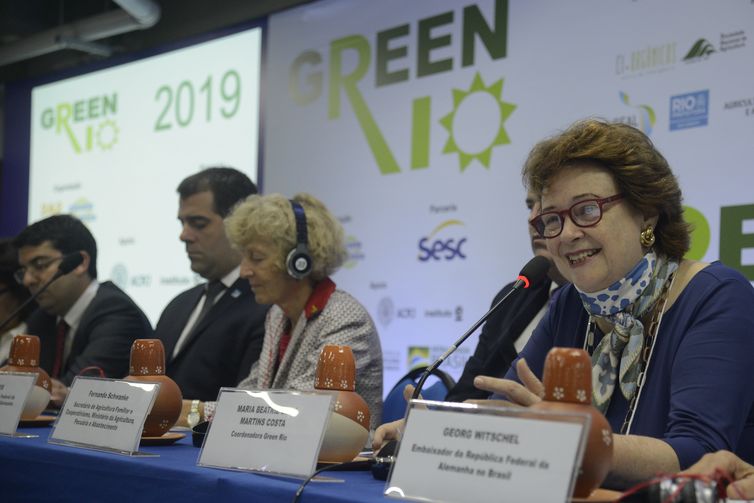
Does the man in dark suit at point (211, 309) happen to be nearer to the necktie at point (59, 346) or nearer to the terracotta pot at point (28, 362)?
the necktie at point (59, 346)

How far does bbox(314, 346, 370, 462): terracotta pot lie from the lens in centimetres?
138

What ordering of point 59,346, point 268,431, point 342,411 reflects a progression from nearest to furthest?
point 268,431 → point 342,411 → point 59,346

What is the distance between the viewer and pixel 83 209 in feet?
18.6

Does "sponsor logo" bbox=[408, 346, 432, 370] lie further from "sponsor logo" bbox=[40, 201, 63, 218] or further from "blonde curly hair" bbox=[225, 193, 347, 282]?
"sponsor logo" bbox=[40, 201, 63, 218]

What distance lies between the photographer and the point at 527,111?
11.7 feet

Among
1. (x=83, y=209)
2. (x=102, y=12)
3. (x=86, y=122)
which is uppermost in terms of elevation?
(x=102, y=12)

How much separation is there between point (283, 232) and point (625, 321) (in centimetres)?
121

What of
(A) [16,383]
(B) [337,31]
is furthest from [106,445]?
(B) [337,31]

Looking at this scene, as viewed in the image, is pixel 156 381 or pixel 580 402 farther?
pixel 156 381

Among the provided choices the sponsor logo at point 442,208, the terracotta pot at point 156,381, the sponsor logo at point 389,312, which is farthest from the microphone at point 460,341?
the sponsor logo at point 389,312

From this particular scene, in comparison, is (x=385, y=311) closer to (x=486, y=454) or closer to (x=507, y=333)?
(x=507, y=333)

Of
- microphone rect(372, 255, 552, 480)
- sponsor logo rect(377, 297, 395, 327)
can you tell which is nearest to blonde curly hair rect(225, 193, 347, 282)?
microphone rect(372, 255, 552, 480)

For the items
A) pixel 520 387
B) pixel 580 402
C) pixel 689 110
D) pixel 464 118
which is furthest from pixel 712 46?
pixel 580 402

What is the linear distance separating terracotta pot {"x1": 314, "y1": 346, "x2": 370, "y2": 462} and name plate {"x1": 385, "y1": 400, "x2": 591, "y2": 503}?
30 cm
